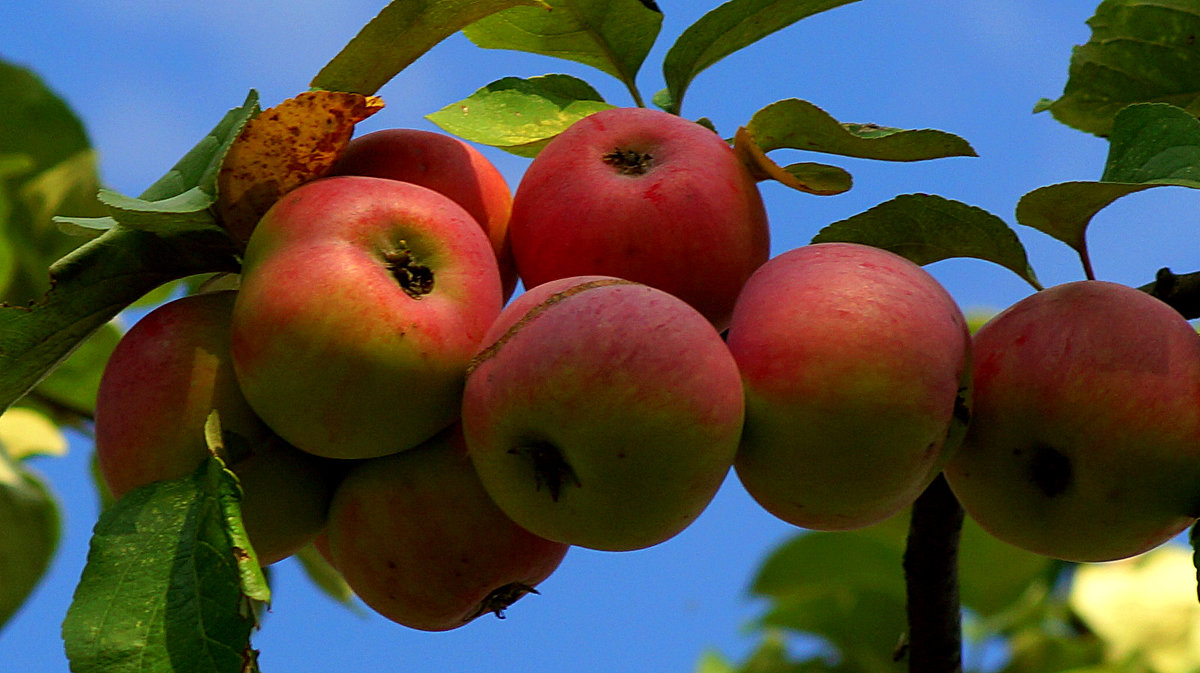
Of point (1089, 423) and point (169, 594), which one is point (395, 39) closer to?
point (169, 594)

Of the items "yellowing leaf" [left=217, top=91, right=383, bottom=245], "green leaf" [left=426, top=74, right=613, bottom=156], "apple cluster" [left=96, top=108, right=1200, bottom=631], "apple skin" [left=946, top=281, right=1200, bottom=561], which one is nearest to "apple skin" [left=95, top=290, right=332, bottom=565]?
"apple cluster" [left=96, top=108, right=1200, bottom=631]

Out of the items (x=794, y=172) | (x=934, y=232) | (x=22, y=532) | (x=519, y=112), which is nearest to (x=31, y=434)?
(x=22, y=532)

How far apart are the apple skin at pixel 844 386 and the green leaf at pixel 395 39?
40 centimetres

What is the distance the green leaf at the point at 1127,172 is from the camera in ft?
3.59

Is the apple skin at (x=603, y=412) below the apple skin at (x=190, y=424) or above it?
below

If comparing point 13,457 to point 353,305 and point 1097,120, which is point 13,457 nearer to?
point 353,305

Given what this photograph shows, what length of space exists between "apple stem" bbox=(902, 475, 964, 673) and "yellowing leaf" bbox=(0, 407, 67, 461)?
→ 79.0 inches

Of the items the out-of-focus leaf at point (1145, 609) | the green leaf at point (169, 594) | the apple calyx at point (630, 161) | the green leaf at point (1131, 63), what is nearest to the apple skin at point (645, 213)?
the apple calyx at point (630, 161)

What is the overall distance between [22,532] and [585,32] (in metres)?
1.92

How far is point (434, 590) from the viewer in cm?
115

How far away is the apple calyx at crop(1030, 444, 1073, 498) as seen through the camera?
3.59ft

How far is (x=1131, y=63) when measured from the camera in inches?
64.4

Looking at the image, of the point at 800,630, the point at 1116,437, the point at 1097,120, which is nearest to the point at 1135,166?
the point at 1116,437

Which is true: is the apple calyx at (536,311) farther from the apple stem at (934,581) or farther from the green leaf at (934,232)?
the apple stem at (934,581)
